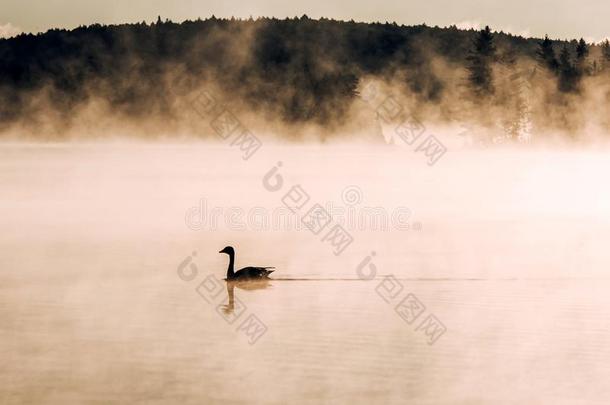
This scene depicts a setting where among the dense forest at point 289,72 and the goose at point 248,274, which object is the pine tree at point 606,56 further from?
the goose at point 248,274

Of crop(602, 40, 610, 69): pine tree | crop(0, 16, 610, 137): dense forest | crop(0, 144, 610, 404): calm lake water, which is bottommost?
crop(0, 144, 610, 404): calm lake water

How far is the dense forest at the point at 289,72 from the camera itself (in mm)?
95375

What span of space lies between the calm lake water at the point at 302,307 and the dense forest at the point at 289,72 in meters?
65.4

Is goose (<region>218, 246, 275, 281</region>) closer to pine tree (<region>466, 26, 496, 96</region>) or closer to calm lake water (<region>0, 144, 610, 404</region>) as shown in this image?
calm lake water (<region>0, 144, 610, 404</region>)

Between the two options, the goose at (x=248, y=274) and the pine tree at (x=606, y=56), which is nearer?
the goose at (x=248, y=274)

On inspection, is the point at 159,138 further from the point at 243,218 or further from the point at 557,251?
the point at 557,251

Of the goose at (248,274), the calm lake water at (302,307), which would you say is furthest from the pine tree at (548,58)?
the goose at (248,274)

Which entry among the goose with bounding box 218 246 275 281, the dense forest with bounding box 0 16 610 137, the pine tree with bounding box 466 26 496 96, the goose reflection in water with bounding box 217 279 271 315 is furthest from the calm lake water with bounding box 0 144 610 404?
the dense forest with bounding box 0 16 610 137

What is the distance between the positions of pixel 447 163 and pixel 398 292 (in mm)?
52812

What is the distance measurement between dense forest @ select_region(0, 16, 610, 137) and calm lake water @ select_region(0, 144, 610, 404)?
6539 cm

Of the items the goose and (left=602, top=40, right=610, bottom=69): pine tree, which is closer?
the goose

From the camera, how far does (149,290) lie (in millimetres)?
13344

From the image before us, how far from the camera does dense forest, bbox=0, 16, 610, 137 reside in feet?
313

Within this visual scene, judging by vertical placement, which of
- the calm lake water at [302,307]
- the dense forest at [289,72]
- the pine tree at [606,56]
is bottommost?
the calm lake water at [302,307]
